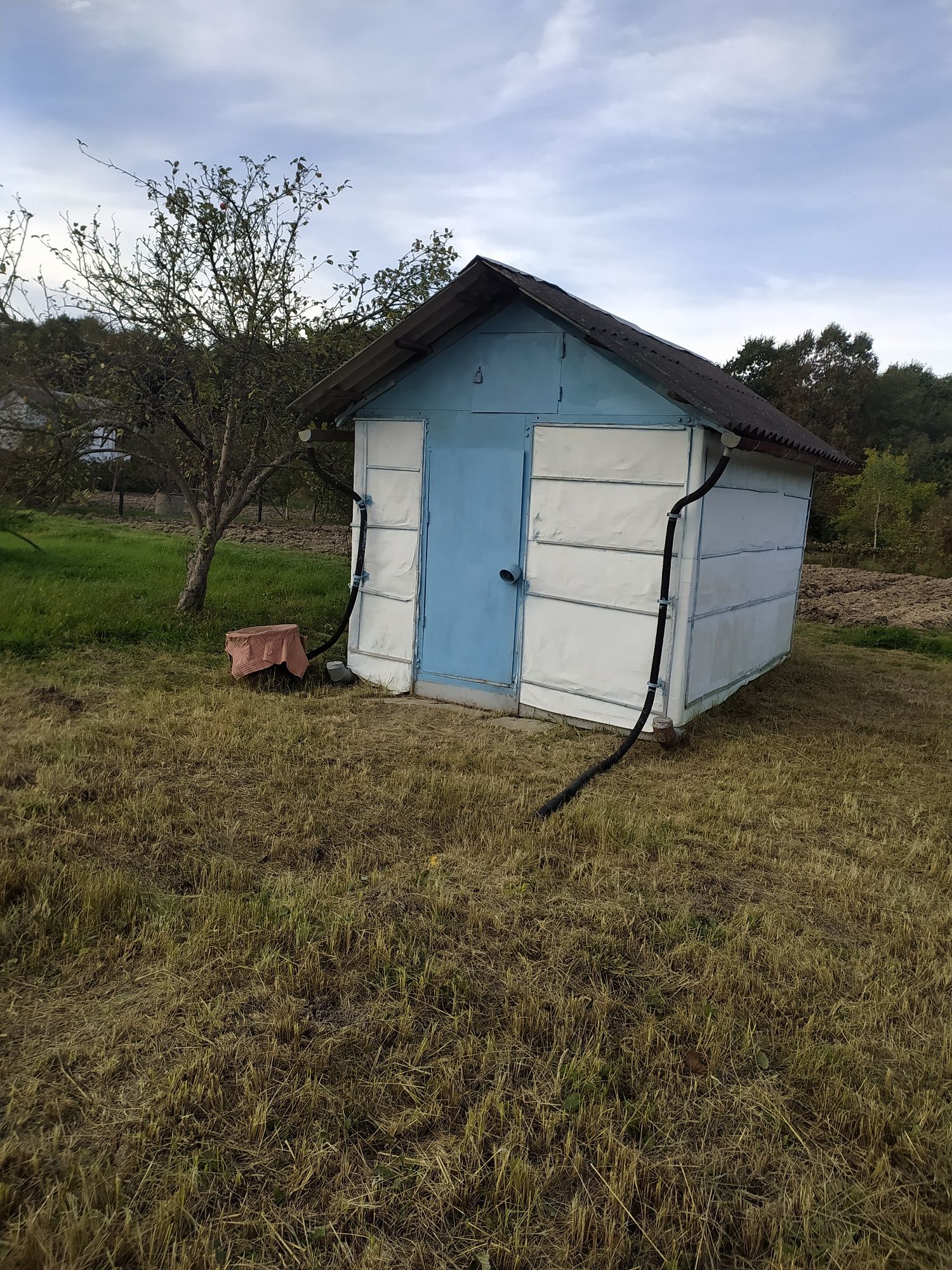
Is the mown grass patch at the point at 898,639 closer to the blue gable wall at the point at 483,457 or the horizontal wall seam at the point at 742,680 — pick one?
the horizontal wall seam at the point at 742,680

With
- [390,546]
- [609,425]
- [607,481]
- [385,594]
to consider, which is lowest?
[385,594]

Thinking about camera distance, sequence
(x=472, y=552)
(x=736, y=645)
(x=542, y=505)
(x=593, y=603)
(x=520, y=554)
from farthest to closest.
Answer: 1. (x=736, y=645)
2. (x=472, y=552)
3. (x=520, y=554)
4. (x=542, y=505)
5. (x=593, y=603)

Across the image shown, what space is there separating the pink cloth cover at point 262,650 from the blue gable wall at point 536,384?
8.29ft

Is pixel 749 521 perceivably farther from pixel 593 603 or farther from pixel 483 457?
pixel 483 457

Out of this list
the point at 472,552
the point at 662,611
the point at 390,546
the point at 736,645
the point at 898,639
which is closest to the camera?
the point at 662,611

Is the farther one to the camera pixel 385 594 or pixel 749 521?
pixel 385 594

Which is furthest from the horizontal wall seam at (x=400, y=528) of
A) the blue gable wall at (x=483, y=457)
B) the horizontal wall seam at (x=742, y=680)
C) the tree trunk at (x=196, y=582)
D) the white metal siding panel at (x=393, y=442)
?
the tree trunk at (x=196, y=582)

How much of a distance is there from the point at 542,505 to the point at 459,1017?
5.31m

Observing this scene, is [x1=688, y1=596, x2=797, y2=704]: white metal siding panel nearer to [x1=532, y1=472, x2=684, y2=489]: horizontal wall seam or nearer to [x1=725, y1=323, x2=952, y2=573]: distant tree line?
[x1=532, y1=472, x2=684, y2=489]: horizontal wall seam

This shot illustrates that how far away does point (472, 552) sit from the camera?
27.2ft

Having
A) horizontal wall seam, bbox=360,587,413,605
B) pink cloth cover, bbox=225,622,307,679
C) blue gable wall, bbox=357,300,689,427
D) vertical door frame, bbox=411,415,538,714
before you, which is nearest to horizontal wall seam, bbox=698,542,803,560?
blue gable wall, bbox=357,300,689,427

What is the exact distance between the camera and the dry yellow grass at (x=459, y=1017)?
244cm

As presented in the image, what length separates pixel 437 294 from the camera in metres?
7.44

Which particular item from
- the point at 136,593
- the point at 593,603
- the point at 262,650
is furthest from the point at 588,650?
the point at 136,593
